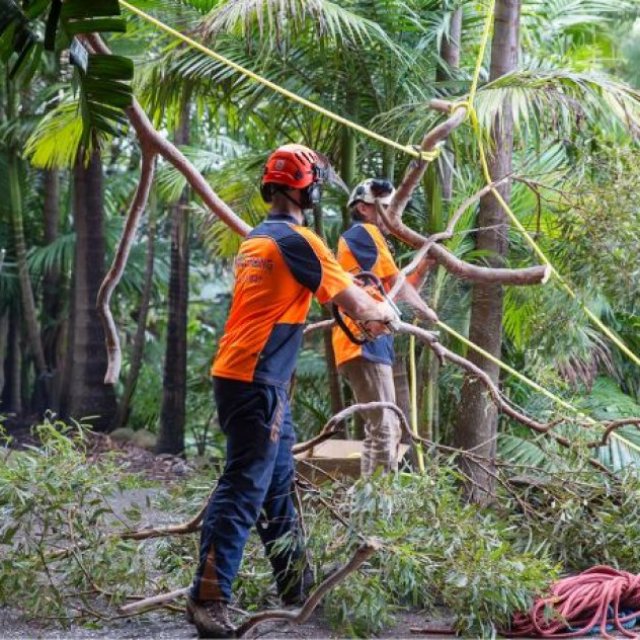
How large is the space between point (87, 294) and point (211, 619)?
799 cm

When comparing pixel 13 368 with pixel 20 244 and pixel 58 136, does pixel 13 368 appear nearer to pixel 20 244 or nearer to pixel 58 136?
pixel 20 244

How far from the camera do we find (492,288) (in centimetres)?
792

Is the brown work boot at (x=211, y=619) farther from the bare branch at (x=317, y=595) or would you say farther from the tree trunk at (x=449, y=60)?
the tree trunk at (x=449, y=60)

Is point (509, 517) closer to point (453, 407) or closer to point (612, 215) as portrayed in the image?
point (612, 215)

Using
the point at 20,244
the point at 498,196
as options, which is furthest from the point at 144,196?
the point at 20,244

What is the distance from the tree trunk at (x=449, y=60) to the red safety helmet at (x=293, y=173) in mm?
3805

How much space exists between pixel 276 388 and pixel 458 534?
3.57 feet

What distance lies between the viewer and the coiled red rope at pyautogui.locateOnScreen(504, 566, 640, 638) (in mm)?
5215

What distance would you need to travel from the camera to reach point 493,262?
316 inches

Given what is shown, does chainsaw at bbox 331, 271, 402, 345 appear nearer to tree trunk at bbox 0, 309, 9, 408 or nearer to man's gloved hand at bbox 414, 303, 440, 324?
man's gloved hand at bbox 414, 303, 440, 324

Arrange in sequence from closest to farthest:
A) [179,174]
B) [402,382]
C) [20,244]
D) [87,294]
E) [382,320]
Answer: [382,320], [402,382], [179,174], [87,294], [20,244]

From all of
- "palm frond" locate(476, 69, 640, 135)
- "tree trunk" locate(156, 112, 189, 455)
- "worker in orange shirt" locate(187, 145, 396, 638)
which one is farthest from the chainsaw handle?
"tree trunk" locate(156, 112, 189, 455)

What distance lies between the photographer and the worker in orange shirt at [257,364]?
4.94 meters

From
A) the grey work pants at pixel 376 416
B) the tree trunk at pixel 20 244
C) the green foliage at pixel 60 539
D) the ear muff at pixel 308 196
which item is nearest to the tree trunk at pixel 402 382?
the grey work pants at pixel 376 416
